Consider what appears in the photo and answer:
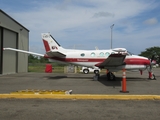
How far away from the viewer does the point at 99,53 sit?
1828 cm

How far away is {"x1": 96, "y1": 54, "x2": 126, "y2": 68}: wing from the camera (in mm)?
14905

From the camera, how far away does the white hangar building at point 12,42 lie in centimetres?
2453

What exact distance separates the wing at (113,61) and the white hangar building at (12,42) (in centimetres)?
1315

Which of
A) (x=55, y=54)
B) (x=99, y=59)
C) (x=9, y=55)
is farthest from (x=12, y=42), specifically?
(x=99, y=59)

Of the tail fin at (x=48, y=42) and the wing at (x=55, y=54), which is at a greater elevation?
the tail fin at (x=48, y=42)

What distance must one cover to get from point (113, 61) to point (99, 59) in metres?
2.51

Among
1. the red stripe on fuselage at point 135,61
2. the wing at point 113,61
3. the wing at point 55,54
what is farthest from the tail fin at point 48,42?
the red stripe on fuselage at point 135,61

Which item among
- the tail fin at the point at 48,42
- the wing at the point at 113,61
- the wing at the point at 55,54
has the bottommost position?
the wing at the point at 113,61

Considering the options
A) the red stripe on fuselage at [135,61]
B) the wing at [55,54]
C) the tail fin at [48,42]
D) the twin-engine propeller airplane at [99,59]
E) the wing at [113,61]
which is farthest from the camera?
the tail fin at [48,42]

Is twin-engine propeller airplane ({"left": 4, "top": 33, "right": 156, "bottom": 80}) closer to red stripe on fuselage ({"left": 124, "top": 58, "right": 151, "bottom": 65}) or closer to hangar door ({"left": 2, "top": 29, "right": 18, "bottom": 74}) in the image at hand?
red stripe on fuselage ({"left": 124, "top": 58, "right": 151, "bottom": 65})

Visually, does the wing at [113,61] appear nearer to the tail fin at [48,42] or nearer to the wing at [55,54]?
the wing at [55,54]

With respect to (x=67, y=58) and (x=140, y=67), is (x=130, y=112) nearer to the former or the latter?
(x=140, y=67)

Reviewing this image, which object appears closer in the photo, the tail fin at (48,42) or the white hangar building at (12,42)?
the tail fin at (48,42)

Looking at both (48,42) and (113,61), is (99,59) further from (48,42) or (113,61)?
(48,42)
